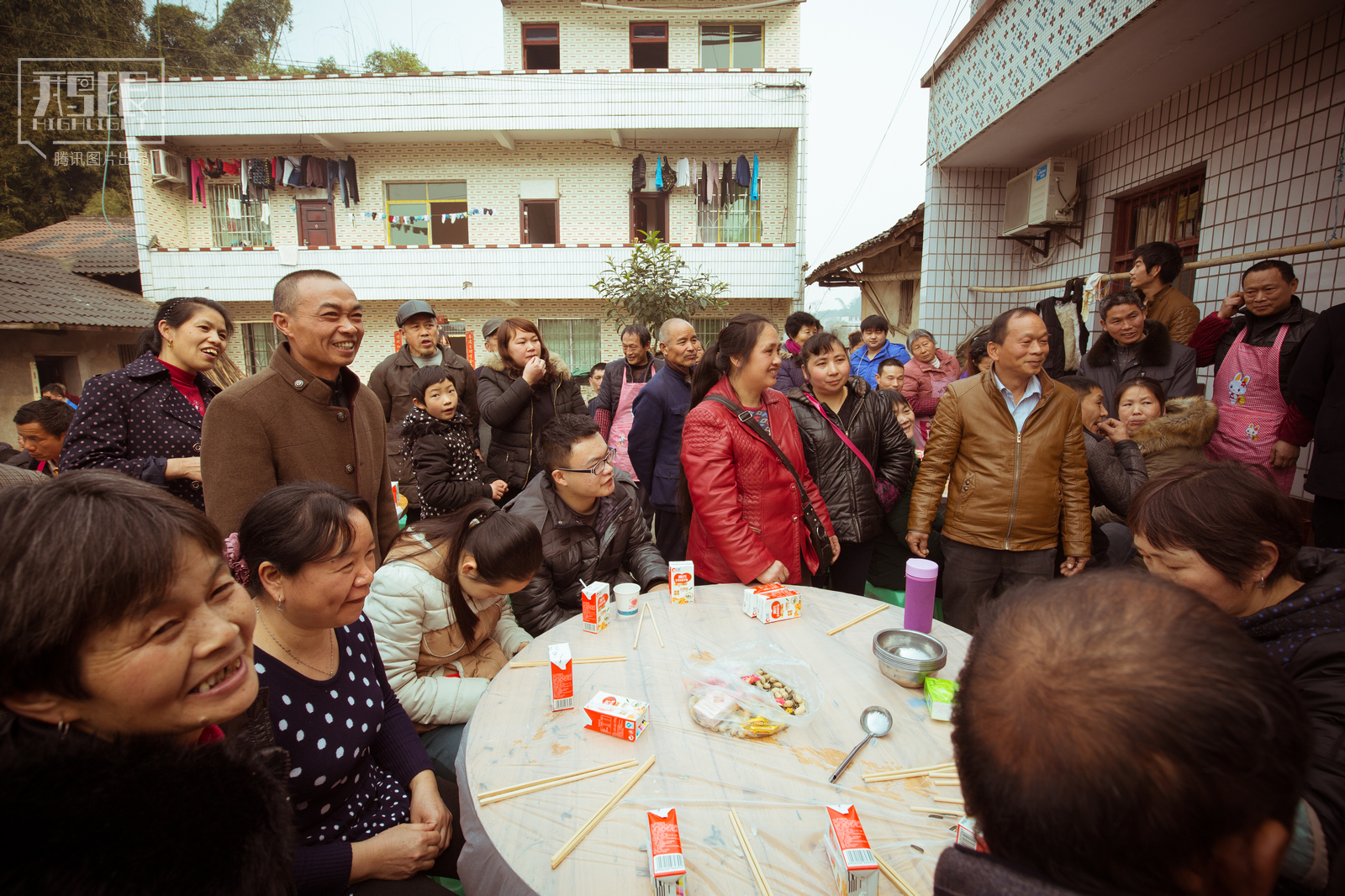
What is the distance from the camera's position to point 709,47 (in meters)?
12.5

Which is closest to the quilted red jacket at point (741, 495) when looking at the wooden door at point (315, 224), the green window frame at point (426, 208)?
the green window frame at point (426, 208)

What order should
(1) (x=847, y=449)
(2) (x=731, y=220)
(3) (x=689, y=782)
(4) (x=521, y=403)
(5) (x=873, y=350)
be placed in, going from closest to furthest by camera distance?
(3) (x=689, y=782), (1) (x=847, y=449), (4) (x=521, y=403), (5) (x=873, y=350), (2) (x=731, y=220)

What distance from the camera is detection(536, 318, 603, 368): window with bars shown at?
12.9m

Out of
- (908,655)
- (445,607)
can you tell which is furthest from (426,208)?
(908,655)

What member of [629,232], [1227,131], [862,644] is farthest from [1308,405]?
[629,232]

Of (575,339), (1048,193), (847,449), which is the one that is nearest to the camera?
(847,449)

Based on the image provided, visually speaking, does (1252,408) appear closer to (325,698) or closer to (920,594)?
(920,594)

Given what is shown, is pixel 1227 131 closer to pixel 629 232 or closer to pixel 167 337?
pixel 167 337

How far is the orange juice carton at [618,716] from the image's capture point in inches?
57.4

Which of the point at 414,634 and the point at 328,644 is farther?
the point at 414,634

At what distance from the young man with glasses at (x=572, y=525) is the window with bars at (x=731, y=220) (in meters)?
10.8

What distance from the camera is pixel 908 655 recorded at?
5.79 ft

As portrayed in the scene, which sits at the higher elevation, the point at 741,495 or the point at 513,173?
the point at 513,173

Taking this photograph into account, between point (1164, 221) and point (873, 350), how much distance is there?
245 cm
